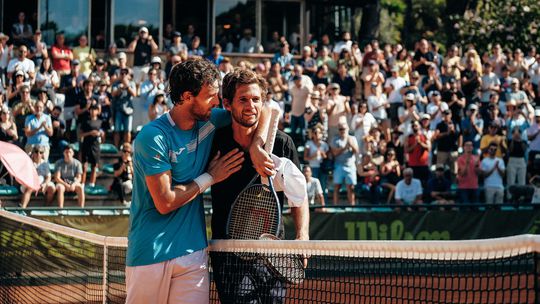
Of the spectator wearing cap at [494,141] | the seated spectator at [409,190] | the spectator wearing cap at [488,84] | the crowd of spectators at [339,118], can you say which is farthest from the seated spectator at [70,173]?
the spectator wearing cap at [488,84]

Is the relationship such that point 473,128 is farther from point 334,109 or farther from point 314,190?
point 314,190

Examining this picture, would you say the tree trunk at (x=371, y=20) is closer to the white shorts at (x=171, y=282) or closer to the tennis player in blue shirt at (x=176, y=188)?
the tennis player in blue shirt at (x=176, y=188)

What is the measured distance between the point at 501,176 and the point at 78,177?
A: 8.48 meters

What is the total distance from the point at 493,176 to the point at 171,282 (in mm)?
15737

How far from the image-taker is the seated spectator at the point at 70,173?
695 inches

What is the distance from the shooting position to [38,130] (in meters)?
18.0

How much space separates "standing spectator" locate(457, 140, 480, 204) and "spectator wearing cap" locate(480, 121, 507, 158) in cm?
68

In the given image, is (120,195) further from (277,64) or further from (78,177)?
(277,64)

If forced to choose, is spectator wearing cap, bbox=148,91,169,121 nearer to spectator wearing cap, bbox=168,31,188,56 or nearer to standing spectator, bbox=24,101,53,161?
standing spectator, bbox=24,101,53,161

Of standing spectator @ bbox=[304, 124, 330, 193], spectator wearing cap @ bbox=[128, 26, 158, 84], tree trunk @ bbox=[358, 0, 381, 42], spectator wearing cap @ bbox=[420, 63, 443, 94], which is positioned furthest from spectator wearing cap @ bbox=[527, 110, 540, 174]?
tree trunk @ bbox=[358, 0, 381, 42]

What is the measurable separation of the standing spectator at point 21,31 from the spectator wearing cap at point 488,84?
417 inches

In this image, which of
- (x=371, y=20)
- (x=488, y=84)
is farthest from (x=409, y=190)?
(x=371, y=20)

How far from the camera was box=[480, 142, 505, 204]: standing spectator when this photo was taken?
19.9 m

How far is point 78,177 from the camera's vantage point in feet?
58.3
